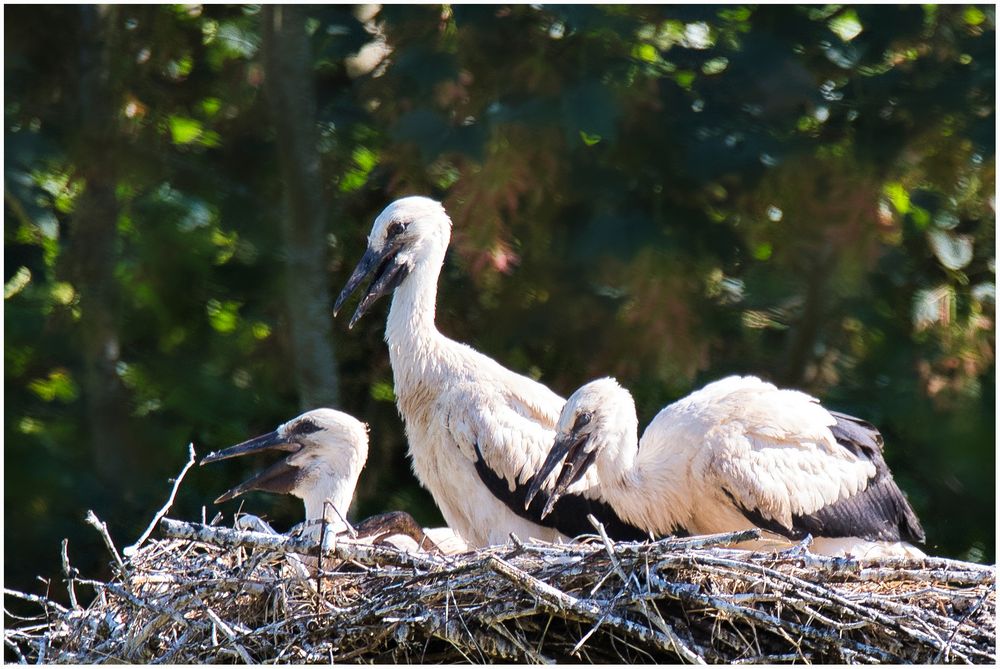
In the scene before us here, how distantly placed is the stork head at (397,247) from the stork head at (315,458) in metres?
0.45

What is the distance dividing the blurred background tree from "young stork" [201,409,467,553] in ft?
5.49

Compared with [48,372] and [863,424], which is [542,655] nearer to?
[863,424]

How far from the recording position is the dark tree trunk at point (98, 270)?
8.55 meters

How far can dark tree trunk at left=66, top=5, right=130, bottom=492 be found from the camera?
8.55m

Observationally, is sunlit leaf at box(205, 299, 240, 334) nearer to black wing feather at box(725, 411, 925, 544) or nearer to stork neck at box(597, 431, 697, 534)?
stork neck at box(597, 431, 697, 534)

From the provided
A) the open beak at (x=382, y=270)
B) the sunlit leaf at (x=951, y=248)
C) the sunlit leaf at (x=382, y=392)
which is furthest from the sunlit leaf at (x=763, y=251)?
the open beak at (x=382, y=270)

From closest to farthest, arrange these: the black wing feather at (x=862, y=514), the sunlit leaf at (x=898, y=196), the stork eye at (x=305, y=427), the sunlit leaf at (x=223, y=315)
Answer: the black wing feather at (x=862, y=514) < the stork eye at (x=305, y=427) < the sunlit leaf at (x=898, y=196) < the sunlit leaf at (x=223, y=315)

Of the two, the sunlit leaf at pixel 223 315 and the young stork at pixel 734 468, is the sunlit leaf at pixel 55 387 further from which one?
the young stork at pixel 734 468

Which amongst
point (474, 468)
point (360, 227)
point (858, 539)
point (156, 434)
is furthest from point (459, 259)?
point (858, 539)

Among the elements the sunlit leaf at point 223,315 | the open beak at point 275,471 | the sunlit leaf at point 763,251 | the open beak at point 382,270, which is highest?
the open beak at point 382,270

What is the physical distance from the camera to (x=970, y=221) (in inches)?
333

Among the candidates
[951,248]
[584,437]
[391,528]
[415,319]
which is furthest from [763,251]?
[391,528]

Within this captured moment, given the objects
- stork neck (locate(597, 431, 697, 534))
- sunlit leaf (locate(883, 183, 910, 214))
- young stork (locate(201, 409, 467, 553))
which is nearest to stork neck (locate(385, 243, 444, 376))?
young stork (locate(201, 409, 467, 553))

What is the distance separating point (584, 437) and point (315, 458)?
0.94 m
